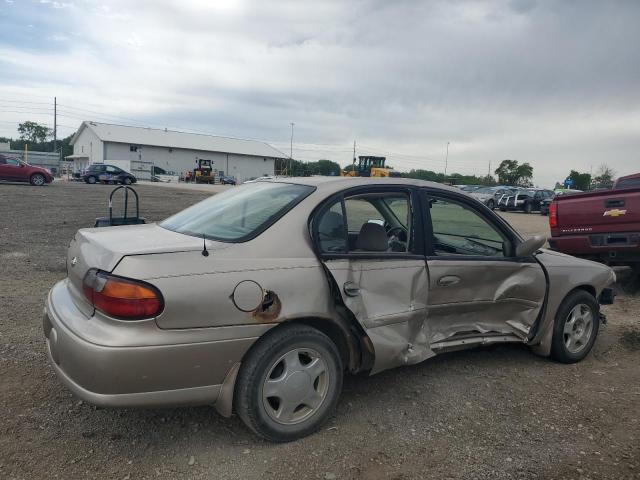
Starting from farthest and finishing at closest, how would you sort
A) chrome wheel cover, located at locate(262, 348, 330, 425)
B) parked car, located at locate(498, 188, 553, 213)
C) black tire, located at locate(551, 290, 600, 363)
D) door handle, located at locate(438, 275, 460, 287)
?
parked car, located at locate(498, 188, 553, 213) < black tire, located at locate(551, 290, 600, 363) < door handle, located at locate(438, 275, 460, 287) < chrome wheel cover, located at locate(262, 348, 330, 425)

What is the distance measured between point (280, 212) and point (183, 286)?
824 millimetres

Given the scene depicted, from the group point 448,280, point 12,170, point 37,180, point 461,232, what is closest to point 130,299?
point 448,280

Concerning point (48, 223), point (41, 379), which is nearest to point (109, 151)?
point (48, 223)

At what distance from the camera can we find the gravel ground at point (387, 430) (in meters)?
2.79

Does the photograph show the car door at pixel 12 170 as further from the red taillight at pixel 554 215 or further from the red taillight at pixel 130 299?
the red taillight at pixel 130 299

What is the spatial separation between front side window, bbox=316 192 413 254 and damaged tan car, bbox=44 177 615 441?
0.01m

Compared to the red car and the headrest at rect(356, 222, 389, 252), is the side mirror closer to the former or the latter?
the headrest at rect(356, 222, 389, 252)

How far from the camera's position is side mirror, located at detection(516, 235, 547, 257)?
3.97m

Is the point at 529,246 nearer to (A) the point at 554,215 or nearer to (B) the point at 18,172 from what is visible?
(A) the point at 554,215

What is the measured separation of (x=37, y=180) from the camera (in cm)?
2577

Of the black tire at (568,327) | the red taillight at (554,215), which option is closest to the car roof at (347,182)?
the black tire at (568,327)

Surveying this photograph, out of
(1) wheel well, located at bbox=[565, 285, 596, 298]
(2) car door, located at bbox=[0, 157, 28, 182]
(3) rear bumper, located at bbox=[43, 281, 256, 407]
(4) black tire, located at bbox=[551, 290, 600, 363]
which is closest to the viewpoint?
(3) rear bumper, located at bbox=[43, 281, 256, 407]

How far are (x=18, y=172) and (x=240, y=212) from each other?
26074mm

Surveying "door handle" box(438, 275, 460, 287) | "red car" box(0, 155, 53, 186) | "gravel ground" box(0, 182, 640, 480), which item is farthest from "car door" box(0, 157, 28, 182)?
"door handle" box(438, 275, 460, 287)
